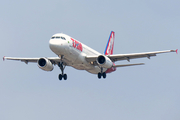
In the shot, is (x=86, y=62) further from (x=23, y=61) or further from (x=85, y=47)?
(x=23, y=61)

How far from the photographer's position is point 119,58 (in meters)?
51.5

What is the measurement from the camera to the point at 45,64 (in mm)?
49125

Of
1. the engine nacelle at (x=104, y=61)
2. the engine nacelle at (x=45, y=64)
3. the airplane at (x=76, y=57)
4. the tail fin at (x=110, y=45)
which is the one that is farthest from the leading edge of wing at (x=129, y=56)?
the tail fin at (x=110, y=45)

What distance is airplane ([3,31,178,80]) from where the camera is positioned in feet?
148

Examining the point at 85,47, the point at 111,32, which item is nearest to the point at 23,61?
the point at 85,47

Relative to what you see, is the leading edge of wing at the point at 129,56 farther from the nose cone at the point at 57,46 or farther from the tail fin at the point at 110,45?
the tail fin at the point at 110,45

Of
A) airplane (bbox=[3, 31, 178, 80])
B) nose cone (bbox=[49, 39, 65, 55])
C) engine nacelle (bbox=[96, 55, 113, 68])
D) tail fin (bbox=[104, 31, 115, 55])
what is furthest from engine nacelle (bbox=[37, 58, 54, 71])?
tail fin (bbox=[104, 31, 115, 55])

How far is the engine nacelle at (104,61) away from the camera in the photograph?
48.3 m

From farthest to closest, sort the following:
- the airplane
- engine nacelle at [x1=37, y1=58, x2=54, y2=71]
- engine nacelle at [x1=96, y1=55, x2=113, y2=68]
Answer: engine nacelle at [x1=37, y1=58, x2=54, y2=71]
engine nacelle at [x1=96, y1=55, x2=113, y2=68]
the airplane

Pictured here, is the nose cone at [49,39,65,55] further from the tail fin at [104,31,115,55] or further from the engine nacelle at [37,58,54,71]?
the tail fin at [104,31,115,55]

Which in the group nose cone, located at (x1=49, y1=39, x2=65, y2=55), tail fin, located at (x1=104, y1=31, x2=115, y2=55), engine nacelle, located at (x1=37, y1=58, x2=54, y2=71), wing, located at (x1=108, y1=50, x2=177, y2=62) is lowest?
engine nacelle, located at (x1=37, y1=58, x2=54, y2=71)

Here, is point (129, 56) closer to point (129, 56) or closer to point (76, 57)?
point (129, 56)

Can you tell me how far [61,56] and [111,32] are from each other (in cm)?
2329

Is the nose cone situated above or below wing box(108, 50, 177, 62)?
above
